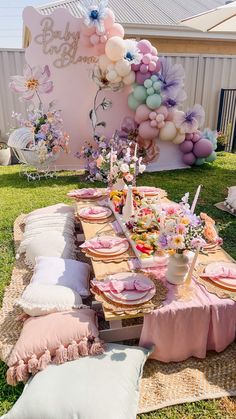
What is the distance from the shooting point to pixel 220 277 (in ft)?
7.80

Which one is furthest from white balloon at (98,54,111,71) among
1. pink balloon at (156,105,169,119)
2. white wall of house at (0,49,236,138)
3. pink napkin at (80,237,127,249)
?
pink napkin at (80,237,127,249)

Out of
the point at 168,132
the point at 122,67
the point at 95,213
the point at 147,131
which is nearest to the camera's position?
the point at 95,213

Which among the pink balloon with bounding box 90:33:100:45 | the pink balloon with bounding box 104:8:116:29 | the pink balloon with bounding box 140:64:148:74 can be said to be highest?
the pink balloon with bounding box 104:8:116:29

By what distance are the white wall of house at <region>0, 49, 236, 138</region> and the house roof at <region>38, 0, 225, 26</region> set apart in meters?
1.72

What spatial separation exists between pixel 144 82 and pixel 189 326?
4845mm

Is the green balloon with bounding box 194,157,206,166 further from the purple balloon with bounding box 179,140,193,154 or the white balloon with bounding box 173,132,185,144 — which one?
the white balloon with bounding box 173,132,185,144

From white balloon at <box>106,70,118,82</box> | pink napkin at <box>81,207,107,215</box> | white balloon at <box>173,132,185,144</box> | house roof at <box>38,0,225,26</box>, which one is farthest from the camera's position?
house roof at <box>38,0,225,26</box>

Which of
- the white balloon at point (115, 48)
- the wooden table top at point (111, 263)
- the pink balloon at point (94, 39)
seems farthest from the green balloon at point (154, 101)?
the wooden table top at point (111, 263)

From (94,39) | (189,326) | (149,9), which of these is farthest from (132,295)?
(149,9)

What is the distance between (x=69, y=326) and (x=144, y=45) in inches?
205

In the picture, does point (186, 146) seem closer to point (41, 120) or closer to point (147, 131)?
point (147, 131)

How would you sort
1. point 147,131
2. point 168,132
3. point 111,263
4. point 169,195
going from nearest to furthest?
point 111,263, point 169,195, point 147,131, point 168,132

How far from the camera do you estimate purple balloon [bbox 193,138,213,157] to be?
6.79m

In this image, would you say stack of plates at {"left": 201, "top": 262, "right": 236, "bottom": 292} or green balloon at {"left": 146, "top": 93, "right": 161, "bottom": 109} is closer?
stack of plates at {"left": 201, "top": 262, "right": 236, "bottom": 292}
